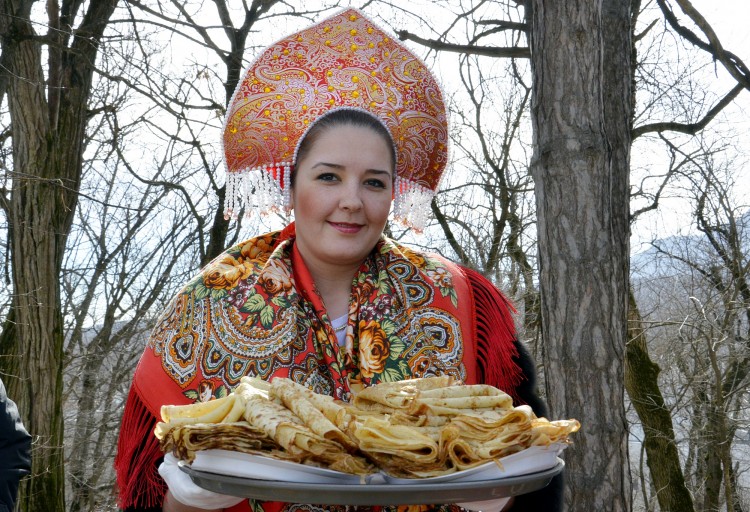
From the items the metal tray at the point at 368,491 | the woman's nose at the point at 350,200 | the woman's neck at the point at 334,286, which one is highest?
the woman's nose at the point at 350,200

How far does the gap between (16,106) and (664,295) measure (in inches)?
511

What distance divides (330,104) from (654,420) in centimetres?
889

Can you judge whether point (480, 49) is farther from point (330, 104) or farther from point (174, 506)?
point (174, 506)

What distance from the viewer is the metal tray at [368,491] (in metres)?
1.33

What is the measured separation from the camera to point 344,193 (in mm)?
2018

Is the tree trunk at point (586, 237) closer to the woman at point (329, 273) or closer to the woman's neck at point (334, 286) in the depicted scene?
the woman at point (329, 273)

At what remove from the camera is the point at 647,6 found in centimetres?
967

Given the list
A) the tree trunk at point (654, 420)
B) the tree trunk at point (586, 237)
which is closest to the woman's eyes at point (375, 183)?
the tree trunk at point (586, 237)

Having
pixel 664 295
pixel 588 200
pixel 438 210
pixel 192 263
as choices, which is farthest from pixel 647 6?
pixel 192 263

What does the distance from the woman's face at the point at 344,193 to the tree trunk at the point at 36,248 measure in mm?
5266

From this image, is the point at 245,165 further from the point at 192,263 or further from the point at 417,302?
the point at 192,263

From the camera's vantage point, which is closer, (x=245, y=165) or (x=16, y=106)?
(x=245, y=165)

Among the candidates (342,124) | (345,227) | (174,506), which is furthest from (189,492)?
(342,124)

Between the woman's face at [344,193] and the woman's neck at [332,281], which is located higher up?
the woman's face at [344,193]
